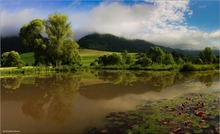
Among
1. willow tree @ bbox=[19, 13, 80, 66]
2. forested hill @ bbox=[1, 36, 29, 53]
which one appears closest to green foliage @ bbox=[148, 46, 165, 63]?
willow tree @ bbox=[19, 13, 80, 66]

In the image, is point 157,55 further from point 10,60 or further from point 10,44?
point 10,44

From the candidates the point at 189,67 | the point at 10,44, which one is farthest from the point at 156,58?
the point at 10,44

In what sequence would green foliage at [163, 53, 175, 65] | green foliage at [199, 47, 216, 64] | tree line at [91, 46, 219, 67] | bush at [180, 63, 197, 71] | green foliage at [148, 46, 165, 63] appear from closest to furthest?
→ bush at [180, 63, 197, 71], green foliage at [163, 53, 175, 65], tree line at [91, 46, 219, 67], green foliage at [148, 46, 165, 63], green foliage at [199, 47, 216, 64]

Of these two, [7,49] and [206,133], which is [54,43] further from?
[7,49]

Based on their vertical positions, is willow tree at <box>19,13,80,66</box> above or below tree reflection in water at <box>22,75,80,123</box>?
above

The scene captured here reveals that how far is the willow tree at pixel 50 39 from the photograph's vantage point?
45.7 metres

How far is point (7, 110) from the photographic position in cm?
1148

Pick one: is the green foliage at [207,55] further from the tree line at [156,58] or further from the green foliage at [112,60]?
the green foliage at [112,60]

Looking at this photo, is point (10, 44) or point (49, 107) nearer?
point (49, 107)

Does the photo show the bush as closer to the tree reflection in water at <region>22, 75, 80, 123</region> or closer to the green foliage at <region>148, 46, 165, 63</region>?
the green foliage at <region>148, 46, 165, 63</region>

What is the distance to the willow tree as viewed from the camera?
150 ft

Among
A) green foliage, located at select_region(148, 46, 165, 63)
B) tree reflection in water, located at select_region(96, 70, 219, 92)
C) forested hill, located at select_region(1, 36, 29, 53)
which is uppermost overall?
forested hill, located at select_region(1, 36, 29, 53)

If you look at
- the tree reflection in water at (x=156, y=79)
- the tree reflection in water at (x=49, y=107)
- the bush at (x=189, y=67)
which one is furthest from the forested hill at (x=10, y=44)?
the tree reflection in water at (x=49, y=107)

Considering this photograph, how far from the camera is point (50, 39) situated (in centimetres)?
4659
